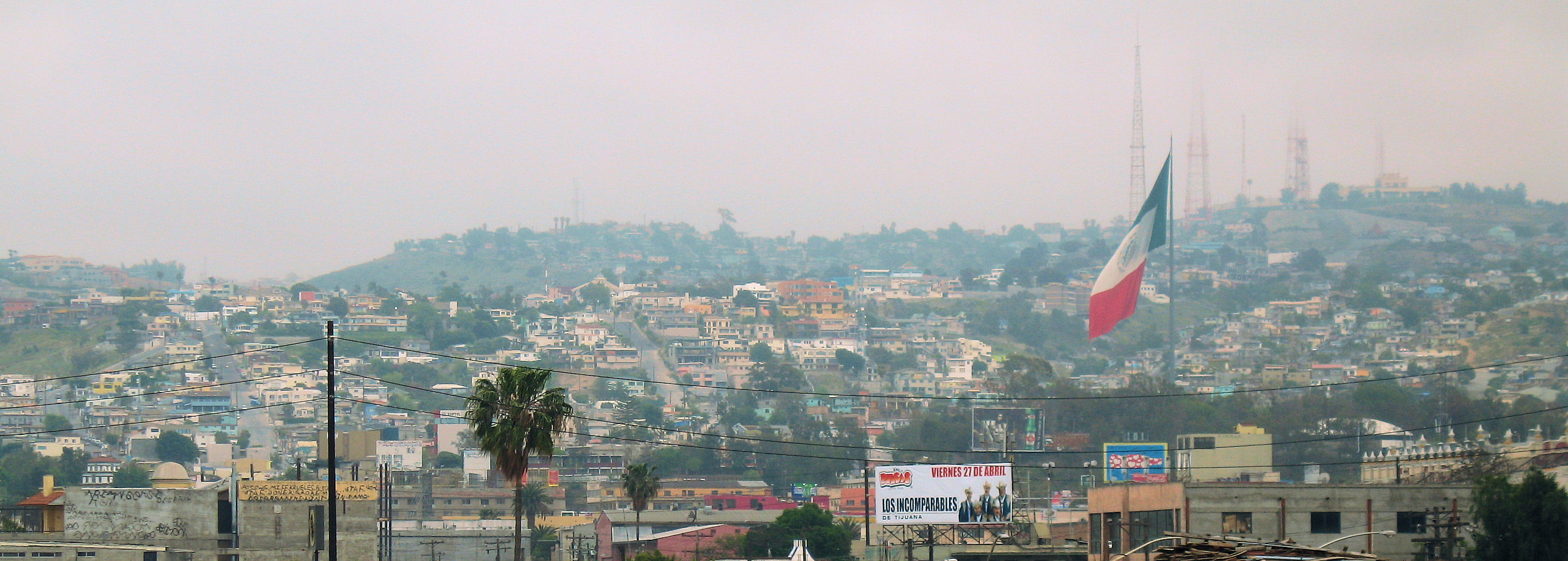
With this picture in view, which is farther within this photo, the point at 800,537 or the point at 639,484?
the point at 800,537

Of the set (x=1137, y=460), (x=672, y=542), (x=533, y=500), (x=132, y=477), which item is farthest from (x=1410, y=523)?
(x=132, y=477)

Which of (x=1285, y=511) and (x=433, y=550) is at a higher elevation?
(x=1285, y=511)

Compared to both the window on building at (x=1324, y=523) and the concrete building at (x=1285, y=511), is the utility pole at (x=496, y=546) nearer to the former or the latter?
the concrete building at (x=1285, y=511)

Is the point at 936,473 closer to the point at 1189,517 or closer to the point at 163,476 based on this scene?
the point at 1189,517

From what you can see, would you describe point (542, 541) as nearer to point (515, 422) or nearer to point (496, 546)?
point (496, 546)

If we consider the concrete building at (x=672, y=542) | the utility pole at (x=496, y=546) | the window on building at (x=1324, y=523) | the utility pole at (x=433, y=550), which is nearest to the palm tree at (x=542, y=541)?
Result: the utility pole at (x=496, y=546)

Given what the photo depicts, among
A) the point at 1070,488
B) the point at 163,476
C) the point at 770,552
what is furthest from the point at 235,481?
the point at 1070,488

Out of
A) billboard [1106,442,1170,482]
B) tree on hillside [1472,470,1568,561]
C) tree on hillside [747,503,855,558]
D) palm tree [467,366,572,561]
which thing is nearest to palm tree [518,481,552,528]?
tree on hillside [747,503,855,558]
